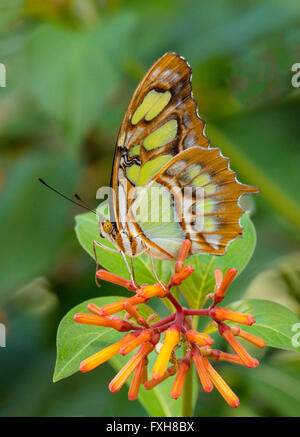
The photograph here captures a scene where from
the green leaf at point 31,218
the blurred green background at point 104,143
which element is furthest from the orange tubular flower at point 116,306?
the green leaf at point 31,218

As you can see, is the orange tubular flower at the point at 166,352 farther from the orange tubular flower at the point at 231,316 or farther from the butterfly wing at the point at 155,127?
the butterfly wing at the point at 155,127

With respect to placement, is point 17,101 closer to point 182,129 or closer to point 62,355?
point 182,129

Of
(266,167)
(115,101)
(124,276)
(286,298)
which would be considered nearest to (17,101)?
(115,101)

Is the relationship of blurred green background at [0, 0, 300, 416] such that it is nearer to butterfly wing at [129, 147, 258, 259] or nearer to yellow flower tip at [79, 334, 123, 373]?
butterfly wing at [129, 147, 258, 259]

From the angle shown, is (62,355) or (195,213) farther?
(195,213)

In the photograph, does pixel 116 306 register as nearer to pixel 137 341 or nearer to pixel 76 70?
pixel 137 341
